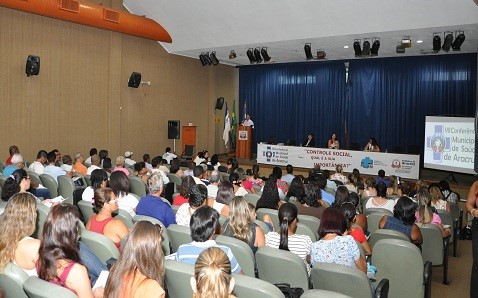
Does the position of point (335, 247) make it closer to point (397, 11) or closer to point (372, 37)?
point (397, 11)

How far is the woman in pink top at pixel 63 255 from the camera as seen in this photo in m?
2.41

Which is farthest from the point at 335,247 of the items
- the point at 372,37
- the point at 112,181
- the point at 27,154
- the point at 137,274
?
the point at 27,154

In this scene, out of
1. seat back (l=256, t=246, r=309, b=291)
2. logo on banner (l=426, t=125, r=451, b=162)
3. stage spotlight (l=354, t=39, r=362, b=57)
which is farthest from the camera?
logo on banner (l=426, t=125, r=451, b=162)

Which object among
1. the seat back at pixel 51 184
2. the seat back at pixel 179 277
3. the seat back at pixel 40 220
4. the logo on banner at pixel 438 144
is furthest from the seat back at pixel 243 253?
the logo on banner at pixel 438 144

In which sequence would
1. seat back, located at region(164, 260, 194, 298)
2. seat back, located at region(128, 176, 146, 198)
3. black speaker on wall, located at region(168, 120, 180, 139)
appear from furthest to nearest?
black speaker on wall, located at region(168, 120, 180, 139) → seat back, located at region(128, 176, 146, 198) → seat back, located at region(164, 260, 194, 298)

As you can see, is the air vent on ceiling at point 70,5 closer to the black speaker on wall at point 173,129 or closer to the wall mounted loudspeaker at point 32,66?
the wall mounted loudspeaker at point 32,66

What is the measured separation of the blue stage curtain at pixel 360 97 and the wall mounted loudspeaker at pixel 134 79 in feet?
18.4

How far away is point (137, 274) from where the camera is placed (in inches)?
89.3

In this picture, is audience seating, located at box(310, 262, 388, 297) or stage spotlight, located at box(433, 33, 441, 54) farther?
stage spotlight, located at box(433, 33, 441, 54)

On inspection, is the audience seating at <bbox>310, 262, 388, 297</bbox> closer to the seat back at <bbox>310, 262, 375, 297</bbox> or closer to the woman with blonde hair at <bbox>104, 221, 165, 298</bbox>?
the seat back at <bbox>310, 262, 375, 297</bbox>

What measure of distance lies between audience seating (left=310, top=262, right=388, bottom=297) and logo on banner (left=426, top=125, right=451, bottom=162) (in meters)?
9.19

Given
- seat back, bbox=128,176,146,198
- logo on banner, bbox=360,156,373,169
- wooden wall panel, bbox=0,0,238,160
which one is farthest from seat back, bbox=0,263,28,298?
logo on banner, bbox=360,156,373,169

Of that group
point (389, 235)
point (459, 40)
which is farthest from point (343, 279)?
point (459, 40)

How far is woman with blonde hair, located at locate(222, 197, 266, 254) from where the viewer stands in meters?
3.49
